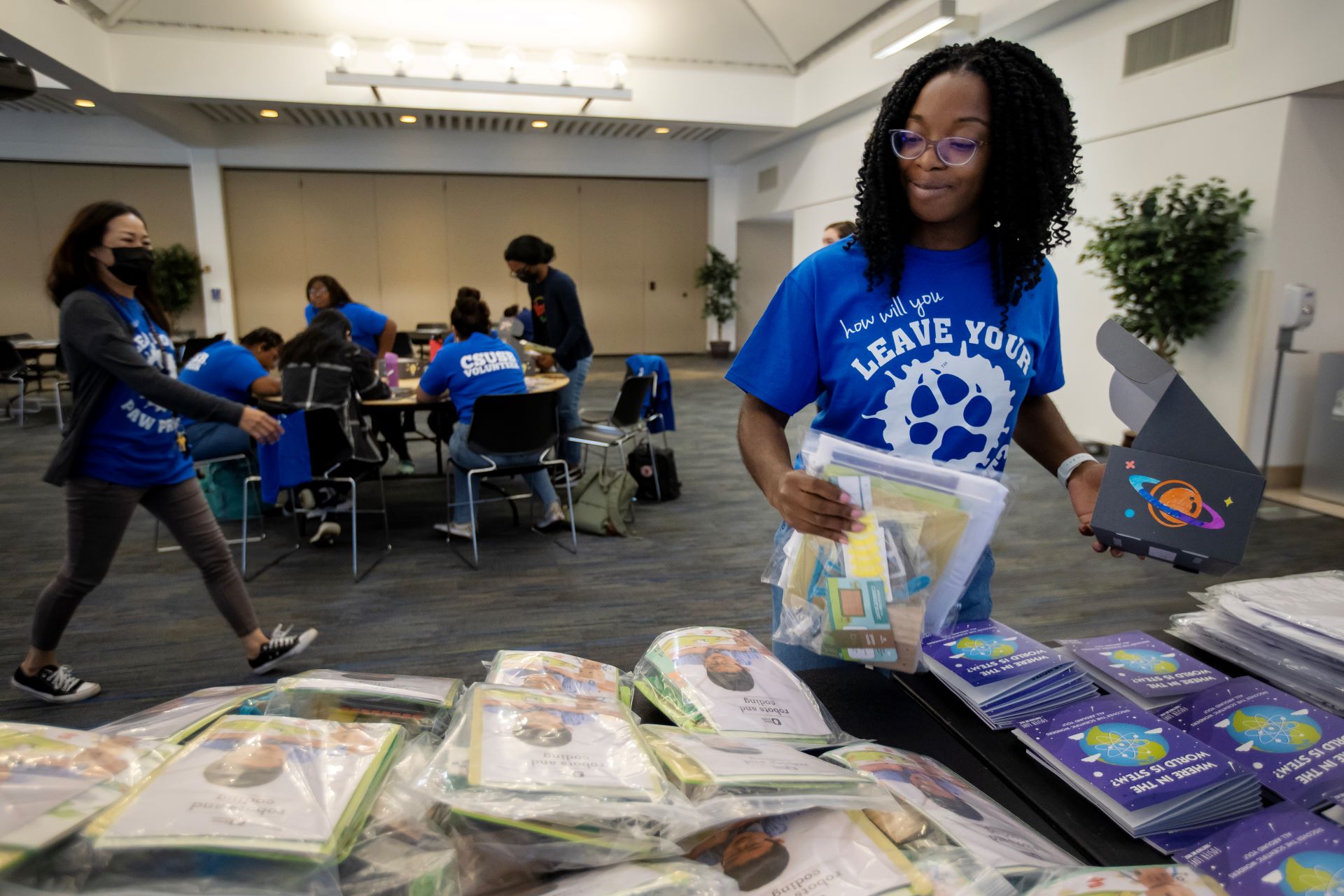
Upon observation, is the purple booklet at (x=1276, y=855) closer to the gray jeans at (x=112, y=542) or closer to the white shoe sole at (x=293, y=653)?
the gray jeans at (x=112, y=542)

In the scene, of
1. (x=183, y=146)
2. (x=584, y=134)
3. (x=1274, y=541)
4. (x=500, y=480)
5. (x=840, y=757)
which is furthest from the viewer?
(x=584, y=134)

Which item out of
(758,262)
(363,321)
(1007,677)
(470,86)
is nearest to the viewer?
(1007,677)

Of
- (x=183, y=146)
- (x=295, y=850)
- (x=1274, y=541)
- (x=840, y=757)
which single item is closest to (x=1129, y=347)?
(x=840, y=757)

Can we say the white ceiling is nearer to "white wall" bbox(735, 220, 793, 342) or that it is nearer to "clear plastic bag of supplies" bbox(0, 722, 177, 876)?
"white wall" bbox(735, 220, 793, 342)

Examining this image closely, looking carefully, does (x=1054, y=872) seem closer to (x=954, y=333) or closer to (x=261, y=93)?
(x=954, y=333)

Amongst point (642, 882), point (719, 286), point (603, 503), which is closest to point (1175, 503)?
point (642, 882)

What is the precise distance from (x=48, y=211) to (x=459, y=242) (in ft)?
19.8

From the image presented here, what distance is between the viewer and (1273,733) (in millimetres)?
931

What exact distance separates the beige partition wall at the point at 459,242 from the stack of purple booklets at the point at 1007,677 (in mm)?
13336

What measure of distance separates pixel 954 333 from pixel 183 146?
14122 mm

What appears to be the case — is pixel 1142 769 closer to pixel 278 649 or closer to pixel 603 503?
pixel 278 649

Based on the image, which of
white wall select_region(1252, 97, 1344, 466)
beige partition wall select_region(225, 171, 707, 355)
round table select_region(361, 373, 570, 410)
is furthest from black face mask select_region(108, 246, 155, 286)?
beige partition wall select_region(225, 171, 707, 355)

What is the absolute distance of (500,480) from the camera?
230 inches

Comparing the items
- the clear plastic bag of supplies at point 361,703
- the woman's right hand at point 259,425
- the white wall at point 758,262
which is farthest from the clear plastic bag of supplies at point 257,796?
the white wall at point 758,262
